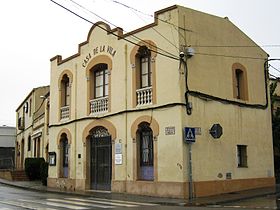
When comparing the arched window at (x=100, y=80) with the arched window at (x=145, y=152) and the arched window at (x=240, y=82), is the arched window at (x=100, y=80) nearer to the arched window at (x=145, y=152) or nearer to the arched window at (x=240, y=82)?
the arched window at (x=145, y=152)

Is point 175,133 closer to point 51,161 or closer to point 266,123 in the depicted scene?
point 266,123

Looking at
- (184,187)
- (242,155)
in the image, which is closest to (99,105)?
(184,187)

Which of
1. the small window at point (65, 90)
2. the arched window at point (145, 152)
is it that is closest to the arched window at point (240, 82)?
the arched window at point (145, 152)

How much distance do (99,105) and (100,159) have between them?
287cm

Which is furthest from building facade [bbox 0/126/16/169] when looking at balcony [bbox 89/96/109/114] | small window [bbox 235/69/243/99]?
small window [bbox 235/69/243/99]

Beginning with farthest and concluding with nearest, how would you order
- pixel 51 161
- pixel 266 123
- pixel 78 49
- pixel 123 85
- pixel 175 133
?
1. pixel 51 161
2. pixel 78 49
3. pixel 266 123
4. pixel 123 85
5. pixel 175 133

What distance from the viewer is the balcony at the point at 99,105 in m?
23.6

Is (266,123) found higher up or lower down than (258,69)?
lower down

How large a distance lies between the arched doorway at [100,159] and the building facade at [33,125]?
12297 mm

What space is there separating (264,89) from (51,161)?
43.8 ft

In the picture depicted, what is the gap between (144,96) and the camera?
69.7 feet

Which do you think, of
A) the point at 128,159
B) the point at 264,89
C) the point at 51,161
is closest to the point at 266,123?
the point at 264,89

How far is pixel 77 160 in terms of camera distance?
25.2m

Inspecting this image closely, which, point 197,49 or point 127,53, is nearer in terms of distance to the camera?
point 197,49
